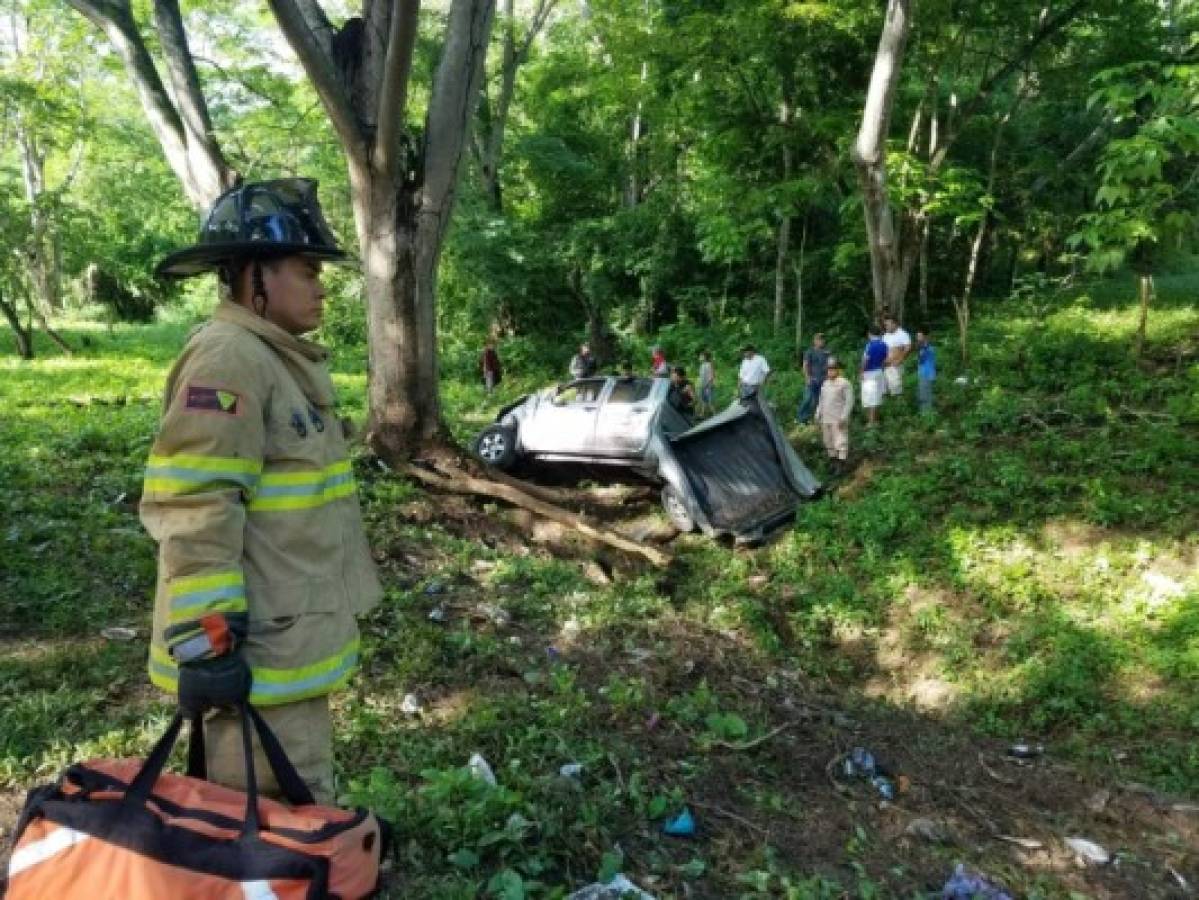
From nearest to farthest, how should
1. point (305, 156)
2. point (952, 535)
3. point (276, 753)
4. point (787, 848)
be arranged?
point (276, 753)
point (787, 848)
point (952, 535)
point (305, 156)

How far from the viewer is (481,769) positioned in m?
3.54

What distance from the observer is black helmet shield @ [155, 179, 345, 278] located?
7.53 feet

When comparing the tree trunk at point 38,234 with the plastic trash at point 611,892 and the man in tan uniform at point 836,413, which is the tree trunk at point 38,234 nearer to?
the man in tan uniform at point 836,413

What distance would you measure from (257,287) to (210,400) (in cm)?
45

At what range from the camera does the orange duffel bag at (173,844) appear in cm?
176

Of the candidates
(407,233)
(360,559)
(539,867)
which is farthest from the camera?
(407,233)

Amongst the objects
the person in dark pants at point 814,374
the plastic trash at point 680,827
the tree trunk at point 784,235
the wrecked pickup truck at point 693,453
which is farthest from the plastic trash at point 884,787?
the tree trunk at point 784,235

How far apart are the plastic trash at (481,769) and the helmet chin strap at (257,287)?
6.51ft

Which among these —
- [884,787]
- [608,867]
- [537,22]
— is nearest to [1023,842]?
[884,787]

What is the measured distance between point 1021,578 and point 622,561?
3.55 meters

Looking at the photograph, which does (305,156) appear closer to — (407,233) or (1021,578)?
(407,233)

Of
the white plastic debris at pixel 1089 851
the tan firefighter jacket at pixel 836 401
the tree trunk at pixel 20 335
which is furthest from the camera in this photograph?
the tree trunk at pixel 20 335

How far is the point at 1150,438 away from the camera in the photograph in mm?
8852

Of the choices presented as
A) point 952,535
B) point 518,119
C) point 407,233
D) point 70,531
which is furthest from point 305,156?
point 952,535
